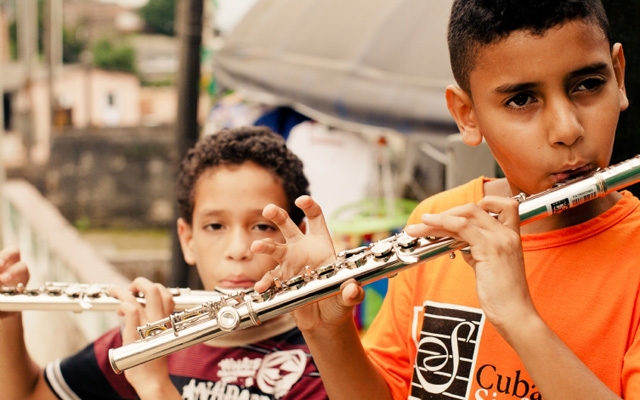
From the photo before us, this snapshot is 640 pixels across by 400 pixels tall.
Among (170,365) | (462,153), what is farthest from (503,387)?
(462,153)

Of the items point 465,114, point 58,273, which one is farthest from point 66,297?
point 58,273

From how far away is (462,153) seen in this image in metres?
2.57

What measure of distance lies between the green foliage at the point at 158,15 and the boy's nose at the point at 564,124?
125 feet

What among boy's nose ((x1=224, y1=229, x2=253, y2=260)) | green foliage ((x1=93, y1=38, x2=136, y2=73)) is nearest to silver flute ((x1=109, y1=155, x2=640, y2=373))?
boy's nose ((x1=224, y1=229, x2=253, y2=260))

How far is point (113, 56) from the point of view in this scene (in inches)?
1313

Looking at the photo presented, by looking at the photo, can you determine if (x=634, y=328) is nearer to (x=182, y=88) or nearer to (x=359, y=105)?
(x=359, y=105)

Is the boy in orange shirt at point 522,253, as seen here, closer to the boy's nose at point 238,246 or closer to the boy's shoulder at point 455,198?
the boy's shoulder at point 455,198

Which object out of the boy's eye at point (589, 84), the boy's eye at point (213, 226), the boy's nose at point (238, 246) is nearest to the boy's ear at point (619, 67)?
the boy's eye at point (589, 84)

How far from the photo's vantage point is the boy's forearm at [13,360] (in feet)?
6.88

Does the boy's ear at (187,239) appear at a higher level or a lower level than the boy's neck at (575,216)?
lower

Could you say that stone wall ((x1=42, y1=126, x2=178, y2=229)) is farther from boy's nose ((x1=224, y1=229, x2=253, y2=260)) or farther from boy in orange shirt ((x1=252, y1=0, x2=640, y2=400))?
boy in orange shirt ((x1=252, y1=0, x2=640, y2=400))

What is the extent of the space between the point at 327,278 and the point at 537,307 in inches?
15.2

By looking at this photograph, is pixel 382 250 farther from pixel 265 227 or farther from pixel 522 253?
pixel 265 227

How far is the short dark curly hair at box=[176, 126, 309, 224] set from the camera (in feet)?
7.18
